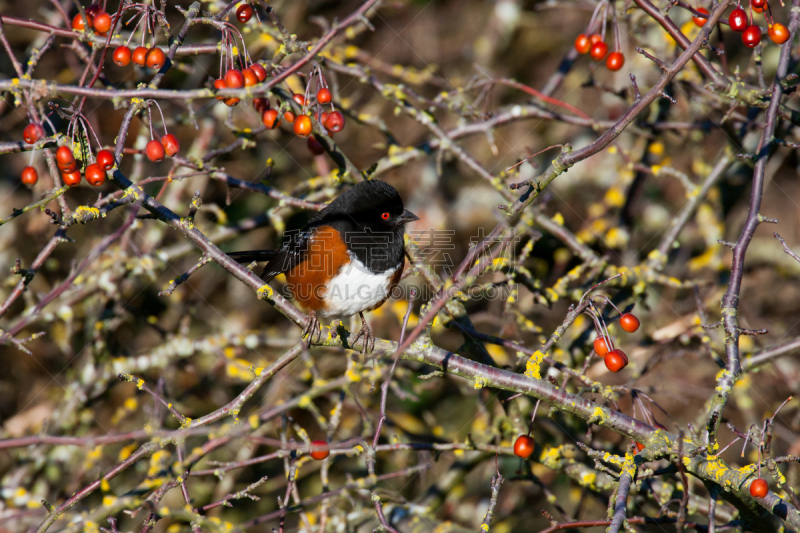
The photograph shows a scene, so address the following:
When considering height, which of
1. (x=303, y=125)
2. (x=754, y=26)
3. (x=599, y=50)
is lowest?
(x=303, y=125)

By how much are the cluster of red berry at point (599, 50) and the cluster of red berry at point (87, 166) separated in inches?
74.7

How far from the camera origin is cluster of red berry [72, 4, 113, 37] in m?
1.93

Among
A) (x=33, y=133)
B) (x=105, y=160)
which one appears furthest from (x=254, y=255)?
(x=33, y=133)

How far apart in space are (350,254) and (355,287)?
0.56ft

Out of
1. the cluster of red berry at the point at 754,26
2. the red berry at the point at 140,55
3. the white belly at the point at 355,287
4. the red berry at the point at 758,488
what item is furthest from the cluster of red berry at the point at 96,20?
the red berry at the point at 758,488

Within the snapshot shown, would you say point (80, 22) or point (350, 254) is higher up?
point (80, 22)

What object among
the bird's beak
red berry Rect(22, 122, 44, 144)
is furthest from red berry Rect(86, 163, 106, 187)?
the bird's beak

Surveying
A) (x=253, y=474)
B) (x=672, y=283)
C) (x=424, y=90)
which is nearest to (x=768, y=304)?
(x=672, y=283)

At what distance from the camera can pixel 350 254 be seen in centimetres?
284

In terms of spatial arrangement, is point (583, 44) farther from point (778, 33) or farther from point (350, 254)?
point (350, 254)

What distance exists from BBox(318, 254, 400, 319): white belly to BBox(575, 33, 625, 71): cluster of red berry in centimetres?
129

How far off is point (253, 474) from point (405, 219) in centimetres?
181

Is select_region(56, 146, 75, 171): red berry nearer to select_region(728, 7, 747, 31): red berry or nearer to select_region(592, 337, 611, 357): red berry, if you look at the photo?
select_region(592, 337, 611, 357): red berry

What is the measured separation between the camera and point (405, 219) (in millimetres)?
2986
